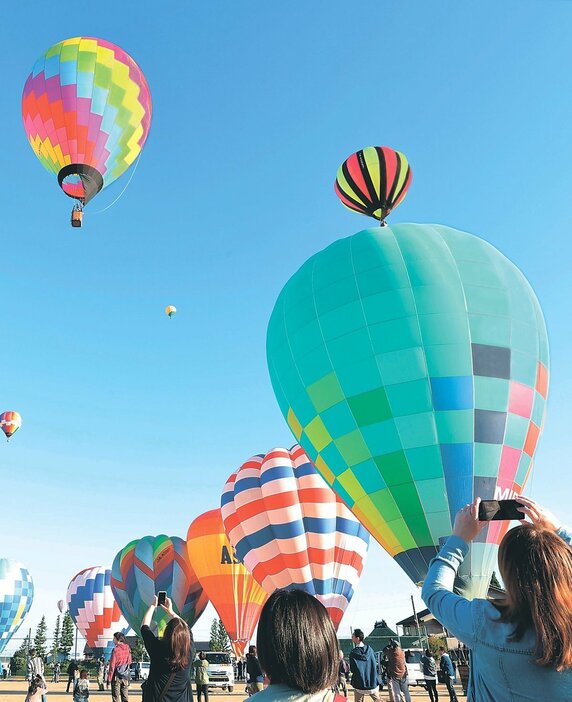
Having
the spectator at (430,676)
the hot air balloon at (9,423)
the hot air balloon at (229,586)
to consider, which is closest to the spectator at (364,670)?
the spectator at (430,676)

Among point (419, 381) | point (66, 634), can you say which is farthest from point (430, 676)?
point (66, 634)

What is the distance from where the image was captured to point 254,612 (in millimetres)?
26828

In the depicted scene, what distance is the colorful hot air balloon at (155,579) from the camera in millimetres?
29672

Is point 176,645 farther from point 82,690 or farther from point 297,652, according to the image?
point 82,690

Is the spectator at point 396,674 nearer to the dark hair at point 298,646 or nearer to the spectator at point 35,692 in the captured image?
the spectator at point 35,692

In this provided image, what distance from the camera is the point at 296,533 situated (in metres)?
20.4

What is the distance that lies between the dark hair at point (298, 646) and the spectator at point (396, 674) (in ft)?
30.1

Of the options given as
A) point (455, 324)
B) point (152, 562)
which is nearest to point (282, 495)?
point (455, 324)

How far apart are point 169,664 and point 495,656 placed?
266cm

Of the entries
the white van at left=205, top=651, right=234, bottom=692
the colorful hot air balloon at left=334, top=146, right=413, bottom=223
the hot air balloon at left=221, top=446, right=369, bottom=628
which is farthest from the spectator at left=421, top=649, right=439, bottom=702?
the colorful hot air balloon at left=334, top=146, right=413, bottom=223

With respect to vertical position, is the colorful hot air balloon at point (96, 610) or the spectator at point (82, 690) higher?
the colorful hot air balloon at point (96, 610)

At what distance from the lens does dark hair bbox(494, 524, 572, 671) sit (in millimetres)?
1685

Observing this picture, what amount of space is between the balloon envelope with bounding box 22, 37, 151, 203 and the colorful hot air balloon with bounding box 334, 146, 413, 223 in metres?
6.33

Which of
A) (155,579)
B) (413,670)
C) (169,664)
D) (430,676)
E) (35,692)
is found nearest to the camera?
(169,664)
